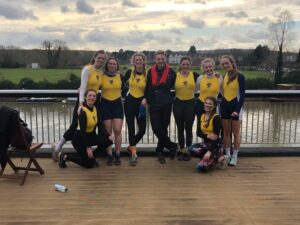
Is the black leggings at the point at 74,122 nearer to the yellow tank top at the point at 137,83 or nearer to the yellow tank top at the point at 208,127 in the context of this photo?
the yellow tank top at the point at 137,83

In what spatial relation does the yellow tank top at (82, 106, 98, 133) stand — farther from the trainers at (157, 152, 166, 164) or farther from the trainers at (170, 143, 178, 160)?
the trainers at (170, 143, 178, 160)

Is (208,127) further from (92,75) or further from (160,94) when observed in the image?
(92,75)

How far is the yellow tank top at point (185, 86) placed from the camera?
514cm

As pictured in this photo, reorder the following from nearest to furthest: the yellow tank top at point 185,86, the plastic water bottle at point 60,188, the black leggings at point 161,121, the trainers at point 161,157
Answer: the plastic water bottle at point 60,188, the yellow tank top at point 185,86, the black leggings at point 161,121, the trainers at point 161,157

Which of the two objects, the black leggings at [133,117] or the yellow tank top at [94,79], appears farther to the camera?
the black leggings at [133,117]

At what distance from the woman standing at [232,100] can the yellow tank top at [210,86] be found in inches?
4.6

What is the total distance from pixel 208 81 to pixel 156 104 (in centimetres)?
81

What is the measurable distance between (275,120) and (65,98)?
3.84 m

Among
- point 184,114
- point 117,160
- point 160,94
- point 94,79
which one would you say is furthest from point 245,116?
point 94,79

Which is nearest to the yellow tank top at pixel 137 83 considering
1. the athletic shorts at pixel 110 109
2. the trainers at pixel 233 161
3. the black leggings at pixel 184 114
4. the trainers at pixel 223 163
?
the athletic shorts at pixel 110 109

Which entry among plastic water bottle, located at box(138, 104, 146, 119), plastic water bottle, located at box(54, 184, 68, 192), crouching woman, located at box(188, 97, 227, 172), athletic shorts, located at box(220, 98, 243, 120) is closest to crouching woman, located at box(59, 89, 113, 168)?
plastic water bottle, located at box(138, 104, 146, 119)

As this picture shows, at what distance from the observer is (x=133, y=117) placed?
5289 millimetres

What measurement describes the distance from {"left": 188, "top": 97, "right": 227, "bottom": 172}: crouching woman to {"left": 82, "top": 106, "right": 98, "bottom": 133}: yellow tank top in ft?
4.69

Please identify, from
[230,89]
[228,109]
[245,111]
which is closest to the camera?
[230,89]
